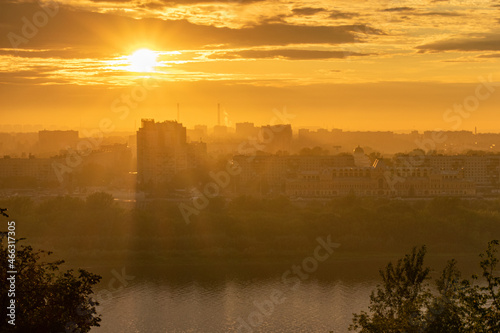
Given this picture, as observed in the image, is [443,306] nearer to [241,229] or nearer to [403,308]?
[403,308]

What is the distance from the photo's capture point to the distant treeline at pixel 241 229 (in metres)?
13.3

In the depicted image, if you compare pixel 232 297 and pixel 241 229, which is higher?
pixel 241 229

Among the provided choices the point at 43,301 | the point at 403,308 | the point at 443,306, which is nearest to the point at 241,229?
→ the point at 403,308

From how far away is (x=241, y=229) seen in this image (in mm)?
14234

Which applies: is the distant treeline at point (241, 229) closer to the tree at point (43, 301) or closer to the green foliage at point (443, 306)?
the green foliage at point (443, 306)

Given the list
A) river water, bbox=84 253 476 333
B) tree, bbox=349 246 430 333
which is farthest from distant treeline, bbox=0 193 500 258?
tree, bbox=349 246 430 333

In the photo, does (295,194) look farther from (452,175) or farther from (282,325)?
(282,325)

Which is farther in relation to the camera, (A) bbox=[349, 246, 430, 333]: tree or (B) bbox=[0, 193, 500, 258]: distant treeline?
(B) bbox=[0, 193, 500, 258]: distant treeline

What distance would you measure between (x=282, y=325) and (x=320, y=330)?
1.37 ft

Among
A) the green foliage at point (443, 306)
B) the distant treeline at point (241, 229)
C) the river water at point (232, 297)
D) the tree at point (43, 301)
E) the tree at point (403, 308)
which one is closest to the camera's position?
the tree at point (43, 301)

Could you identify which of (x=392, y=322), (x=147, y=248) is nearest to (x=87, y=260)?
(x=147, y=248)

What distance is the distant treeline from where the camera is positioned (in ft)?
43.6

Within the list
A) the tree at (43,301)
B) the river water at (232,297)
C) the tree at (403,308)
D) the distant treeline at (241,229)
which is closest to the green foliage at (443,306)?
the tree at (403,308)

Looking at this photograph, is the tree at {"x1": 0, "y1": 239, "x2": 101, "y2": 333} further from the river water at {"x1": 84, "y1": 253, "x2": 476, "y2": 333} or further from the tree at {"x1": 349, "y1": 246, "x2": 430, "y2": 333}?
the river water at {"x1": 84, "y1": 253, "x2": 476, "y2": 333}
